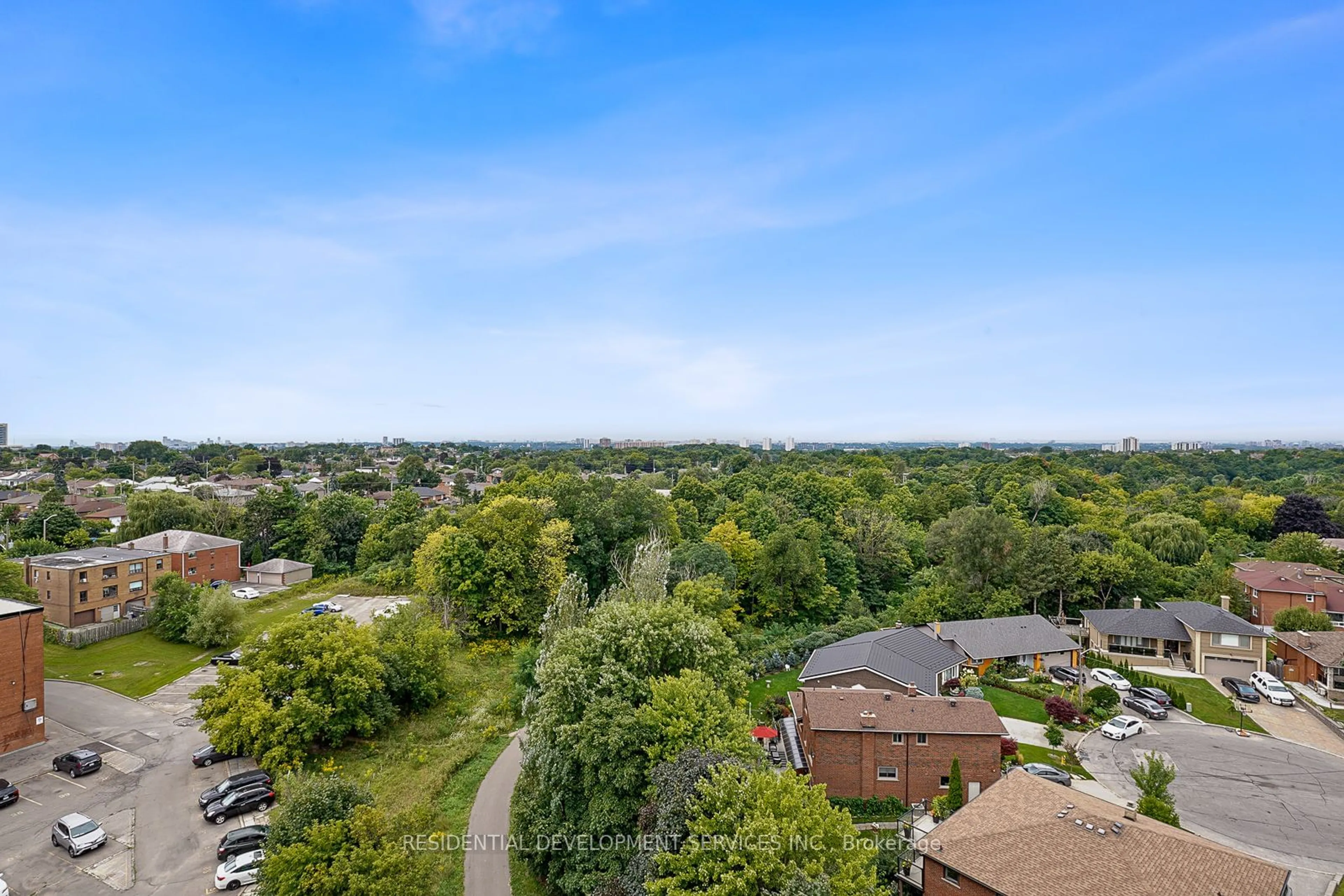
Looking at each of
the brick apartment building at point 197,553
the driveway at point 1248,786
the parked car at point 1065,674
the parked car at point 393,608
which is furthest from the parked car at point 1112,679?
the brick apartment building at point 197,553

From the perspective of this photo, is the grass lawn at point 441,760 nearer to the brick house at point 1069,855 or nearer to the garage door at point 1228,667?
the brick house at point 1069,855

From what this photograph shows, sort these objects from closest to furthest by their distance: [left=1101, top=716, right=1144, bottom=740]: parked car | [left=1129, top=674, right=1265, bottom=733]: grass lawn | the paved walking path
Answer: the paved walking path → [left=1101, top=716, right=1144, bottom=740]: parked car → [left=1129, top=674, right=1265, bottom=733]: grass lawn

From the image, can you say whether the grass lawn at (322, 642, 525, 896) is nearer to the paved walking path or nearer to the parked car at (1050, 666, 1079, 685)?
the paved walking path

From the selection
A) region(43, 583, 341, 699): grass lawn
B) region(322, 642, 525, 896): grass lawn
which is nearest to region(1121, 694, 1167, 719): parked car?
region(322, 642, 525, 896): grass lawn

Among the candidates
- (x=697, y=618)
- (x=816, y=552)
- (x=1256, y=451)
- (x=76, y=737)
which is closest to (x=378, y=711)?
(x=76, y=737)

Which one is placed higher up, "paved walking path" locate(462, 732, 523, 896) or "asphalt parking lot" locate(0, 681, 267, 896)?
"asphalt parking lot" locate(0, 681, 267, 896)

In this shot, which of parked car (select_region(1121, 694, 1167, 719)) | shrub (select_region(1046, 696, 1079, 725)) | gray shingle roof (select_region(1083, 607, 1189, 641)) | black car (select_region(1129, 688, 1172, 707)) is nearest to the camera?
shrub (select_region(1046, 696, 1079, 725))

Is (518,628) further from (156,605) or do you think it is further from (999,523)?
(999,523)
